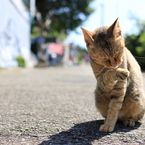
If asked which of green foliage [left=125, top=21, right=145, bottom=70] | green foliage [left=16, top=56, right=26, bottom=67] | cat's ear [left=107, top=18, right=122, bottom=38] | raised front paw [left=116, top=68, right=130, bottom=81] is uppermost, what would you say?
cat's ear [left=107, top=18, right=122, bottom=38]

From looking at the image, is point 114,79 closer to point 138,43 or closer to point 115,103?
point 115,103

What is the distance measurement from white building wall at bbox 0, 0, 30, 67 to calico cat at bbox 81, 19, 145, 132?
995cm

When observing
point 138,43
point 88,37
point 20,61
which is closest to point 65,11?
point 20,61

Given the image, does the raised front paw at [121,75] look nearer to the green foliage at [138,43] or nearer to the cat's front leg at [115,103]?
the cat's front leg at [115,103]

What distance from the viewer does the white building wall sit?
37.2 feet

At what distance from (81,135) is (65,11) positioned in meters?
21.8

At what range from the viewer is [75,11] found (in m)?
22.3

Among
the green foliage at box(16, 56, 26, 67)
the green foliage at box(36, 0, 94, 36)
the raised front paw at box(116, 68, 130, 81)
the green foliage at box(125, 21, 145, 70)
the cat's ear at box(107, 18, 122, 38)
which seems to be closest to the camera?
the raised front paw at box(116, 68, 130, 81)

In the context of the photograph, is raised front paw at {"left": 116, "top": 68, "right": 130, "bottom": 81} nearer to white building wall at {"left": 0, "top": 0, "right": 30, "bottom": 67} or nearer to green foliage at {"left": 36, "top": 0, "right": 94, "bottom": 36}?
white building wall at {"left": 0, "top": 0, "right": 30, "bottom": 67}

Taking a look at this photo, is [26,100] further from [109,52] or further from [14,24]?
[14,24]

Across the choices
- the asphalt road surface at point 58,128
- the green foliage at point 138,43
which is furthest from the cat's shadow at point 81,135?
the green foliage at point 138,43

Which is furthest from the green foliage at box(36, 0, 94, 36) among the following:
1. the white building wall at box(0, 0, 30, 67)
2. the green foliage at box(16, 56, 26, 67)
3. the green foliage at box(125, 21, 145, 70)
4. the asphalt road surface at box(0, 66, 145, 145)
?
the asphalt road surface at box(0, 66, 145, 145)

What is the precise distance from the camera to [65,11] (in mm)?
22359

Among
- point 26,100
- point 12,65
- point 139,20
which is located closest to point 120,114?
point 26,100
